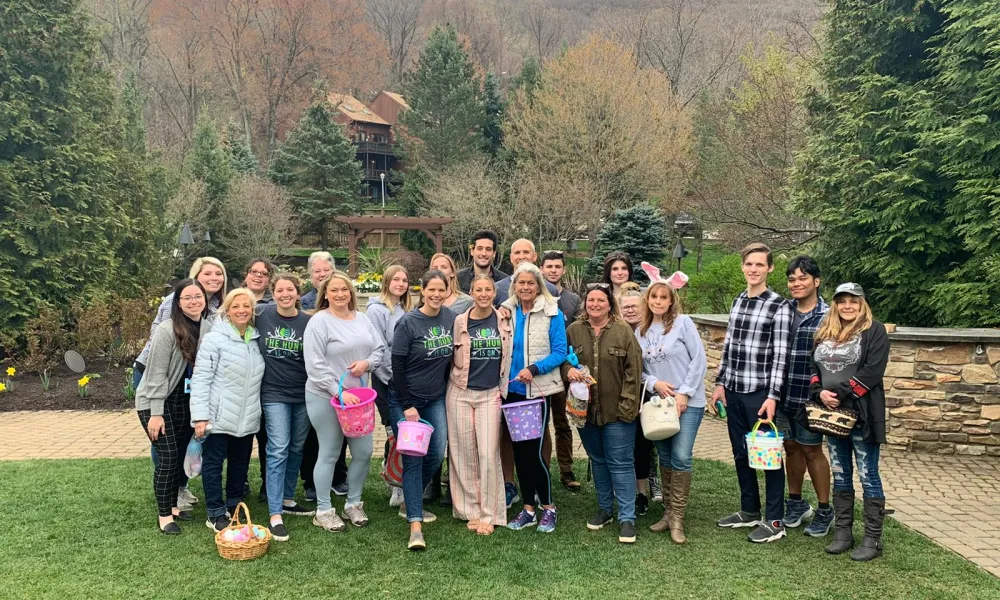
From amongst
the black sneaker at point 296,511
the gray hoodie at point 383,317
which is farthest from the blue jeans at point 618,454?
the black sneaker at point 296,511

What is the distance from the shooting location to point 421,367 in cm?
400

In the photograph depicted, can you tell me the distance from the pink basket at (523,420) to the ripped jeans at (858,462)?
175 centimetres

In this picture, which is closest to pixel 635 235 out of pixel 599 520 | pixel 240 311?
pixel 599 520

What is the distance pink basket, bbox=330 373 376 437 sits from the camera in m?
3.81

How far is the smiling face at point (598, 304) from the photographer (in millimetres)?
3996

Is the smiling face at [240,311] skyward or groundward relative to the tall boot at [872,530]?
skyward

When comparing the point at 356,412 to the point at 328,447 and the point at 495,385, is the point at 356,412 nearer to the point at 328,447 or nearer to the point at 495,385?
the point at 328,447

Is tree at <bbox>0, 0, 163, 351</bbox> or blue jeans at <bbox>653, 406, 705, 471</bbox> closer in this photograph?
blue jeans at <bbox>653, 406, 705, 471</bbox>

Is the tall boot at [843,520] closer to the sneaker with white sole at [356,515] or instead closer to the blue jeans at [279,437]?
the sneaker with white sole at [356,515]

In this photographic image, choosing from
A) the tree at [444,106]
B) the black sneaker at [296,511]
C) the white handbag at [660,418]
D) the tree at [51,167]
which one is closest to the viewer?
the white handbag at [660,418]

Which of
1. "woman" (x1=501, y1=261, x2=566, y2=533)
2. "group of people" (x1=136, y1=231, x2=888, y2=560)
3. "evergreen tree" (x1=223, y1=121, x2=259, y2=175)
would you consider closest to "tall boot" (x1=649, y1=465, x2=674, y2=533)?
"group of people" (x1=136, y1=231, x2=888, y2=560)

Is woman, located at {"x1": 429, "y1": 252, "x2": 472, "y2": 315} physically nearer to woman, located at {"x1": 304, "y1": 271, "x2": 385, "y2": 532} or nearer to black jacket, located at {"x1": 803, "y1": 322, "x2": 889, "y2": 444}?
woman, located at {"x1": 304, "y1": 271, "x2": 385, "y2": 532}

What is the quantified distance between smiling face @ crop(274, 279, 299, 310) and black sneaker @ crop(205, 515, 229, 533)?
4.61ft

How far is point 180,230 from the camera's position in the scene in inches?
752
